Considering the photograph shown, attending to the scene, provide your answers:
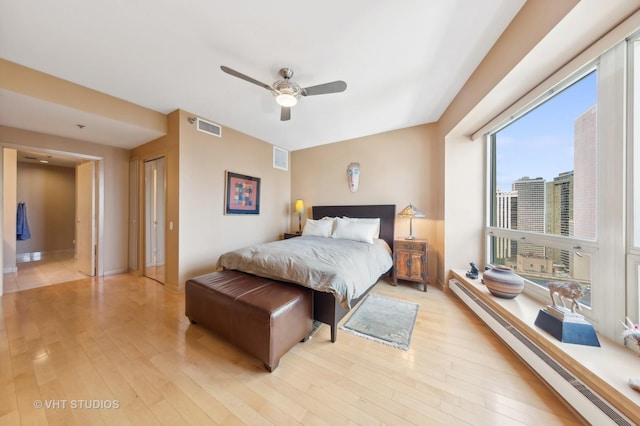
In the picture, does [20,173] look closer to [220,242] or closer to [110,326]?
[220,242]

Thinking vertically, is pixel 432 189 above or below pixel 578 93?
below

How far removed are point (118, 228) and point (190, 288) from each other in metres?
2.98

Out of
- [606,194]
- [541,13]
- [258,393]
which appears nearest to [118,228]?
[258,393]

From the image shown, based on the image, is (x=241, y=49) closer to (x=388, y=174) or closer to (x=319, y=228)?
(x=319, y=228)

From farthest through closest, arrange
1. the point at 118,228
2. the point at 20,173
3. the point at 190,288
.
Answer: the point at 20,173
the point at 118,228
the point at 190,288

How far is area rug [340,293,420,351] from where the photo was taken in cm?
199

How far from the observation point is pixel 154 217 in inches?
165

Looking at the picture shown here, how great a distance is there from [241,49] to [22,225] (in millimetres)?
6427

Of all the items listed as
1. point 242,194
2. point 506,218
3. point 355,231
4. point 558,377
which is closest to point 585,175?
point 506,218

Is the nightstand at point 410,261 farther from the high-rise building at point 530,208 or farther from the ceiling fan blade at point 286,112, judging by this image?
the ceiling fan blade at point 286,112

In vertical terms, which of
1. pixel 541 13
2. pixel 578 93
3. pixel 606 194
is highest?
pixel 541 13

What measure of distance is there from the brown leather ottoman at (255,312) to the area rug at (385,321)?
0.59 m

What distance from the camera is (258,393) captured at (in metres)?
1.39

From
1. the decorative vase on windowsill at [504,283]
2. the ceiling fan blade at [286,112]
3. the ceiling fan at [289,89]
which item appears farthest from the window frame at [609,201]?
the ceiling fan blade at [286,112]
